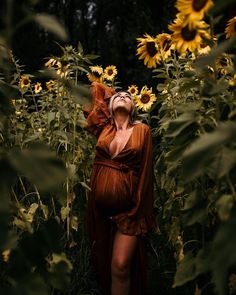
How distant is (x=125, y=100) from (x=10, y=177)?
2.12 meters

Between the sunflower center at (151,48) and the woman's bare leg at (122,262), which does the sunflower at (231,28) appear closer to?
the sunflower center at (151,48)

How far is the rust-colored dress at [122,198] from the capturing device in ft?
10.1

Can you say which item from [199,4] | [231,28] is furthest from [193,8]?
[231,28]

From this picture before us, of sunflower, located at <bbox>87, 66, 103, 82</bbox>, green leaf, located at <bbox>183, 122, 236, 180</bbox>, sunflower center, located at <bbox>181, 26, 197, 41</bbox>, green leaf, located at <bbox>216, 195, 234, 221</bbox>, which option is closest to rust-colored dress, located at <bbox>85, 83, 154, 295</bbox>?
sunflower, located at <bbox>87, 66, 103, 82</bbox>

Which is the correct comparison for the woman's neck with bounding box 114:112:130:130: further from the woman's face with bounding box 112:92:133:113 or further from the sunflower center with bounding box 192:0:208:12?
the sunflower center with bounding box 192:0:208:12

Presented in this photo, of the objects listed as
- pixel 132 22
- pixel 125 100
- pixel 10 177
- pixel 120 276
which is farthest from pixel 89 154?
pixel 132 22

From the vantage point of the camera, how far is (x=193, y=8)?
5.42ft

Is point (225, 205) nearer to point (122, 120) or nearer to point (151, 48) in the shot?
point (151, 48)

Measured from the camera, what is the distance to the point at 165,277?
3637mm

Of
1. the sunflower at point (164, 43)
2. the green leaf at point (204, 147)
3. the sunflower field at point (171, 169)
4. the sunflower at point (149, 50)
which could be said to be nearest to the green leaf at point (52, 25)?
A: the sunflower field at point (171, 169)

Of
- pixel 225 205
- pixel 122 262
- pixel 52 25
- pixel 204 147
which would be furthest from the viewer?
pixel 122 262

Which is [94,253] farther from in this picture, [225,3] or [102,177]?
[225,3]

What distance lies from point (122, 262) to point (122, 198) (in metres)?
0.37

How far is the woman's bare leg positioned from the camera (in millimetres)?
3047
